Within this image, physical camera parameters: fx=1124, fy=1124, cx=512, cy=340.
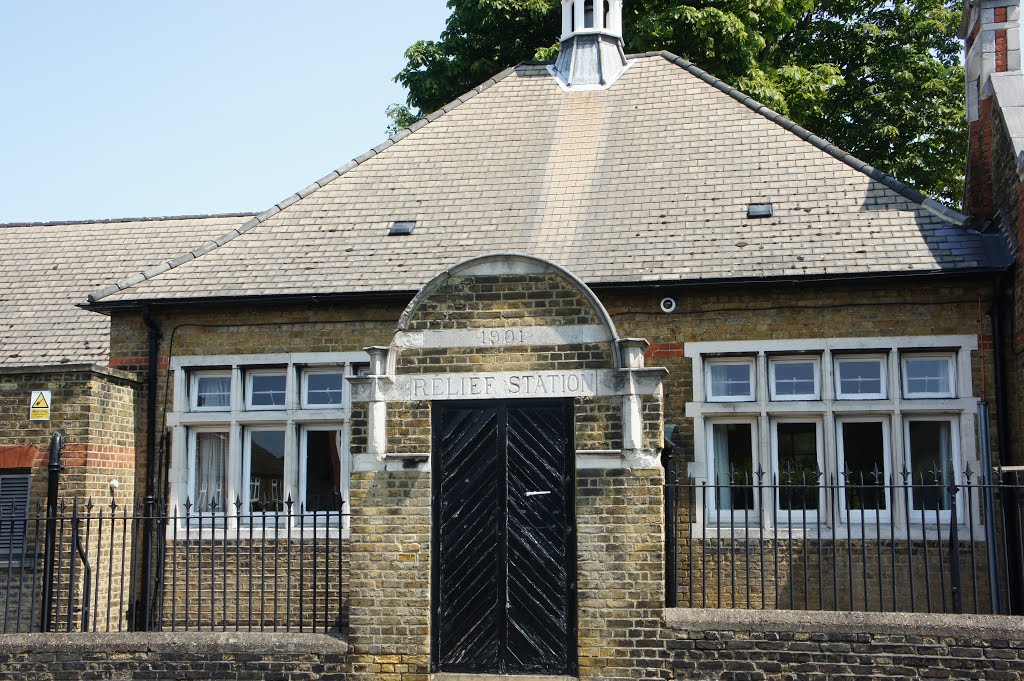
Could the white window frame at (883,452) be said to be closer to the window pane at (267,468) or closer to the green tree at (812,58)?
the window pane at (267,468)

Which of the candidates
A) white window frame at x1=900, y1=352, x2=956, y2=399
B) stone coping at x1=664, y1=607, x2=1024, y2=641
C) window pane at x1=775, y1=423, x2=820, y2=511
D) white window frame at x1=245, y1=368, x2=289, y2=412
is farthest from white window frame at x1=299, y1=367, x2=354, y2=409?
white window frame at x1=900, y1=352, x2=956, y2=399

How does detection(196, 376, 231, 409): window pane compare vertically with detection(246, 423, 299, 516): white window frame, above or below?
above

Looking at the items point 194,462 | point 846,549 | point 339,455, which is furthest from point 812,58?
point 194,462

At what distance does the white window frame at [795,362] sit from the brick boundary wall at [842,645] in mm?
3794

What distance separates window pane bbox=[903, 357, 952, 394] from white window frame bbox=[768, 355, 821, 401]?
0.95 m

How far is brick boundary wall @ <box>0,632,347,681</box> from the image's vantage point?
32.0 feet

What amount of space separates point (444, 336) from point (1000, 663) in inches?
208

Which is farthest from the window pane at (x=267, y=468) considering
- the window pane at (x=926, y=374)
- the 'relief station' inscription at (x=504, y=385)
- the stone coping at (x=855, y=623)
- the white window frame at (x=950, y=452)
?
the window pane at (x=926, y=374)

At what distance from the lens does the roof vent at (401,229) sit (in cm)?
1395

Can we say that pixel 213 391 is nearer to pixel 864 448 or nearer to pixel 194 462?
pixel 194 462

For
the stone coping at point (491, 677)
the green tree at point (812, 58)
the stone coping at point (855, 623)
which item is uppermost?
the green tree at point (812, 58)

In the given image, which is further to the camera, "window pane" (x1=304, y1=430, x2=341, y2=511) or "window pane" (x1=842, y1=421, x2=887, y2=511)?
"window pane" (x1=304, y1=430, x2=341, y2=511)

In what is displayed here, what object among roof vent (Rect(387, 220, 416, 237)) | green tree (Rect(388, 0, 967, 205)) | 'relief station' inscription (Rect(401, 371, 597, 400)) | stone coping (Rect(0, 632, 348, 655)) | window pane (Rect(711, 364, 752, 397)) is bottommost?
stone coping (Rect(0, 632, 348, 655))

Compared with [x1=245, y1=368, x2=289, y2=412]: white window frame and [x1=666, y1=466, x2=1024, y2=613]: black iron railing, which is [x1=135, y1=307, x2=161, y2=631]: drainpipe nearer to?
[x1=245, y1=368, x2=289, y2=412]: white window frame
